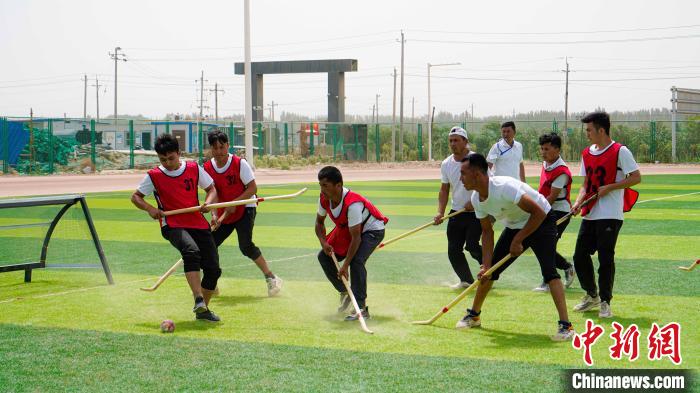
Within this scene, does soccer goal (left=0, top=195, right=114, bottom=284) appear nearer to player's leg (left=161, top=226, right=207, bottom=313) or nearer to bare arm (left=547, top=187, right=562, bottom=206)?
player's leg (left=161, top=226, right=207, bottom=313)

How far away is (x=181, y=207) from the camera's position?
28.1 feet

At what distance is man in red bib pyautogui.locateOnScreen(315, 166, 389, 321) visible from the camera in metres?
8.20

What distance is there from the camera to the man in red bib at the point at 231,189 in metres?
9.66

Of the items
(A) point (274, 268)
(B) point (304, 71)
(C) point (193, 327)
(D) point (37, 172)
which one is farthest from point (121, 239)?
(B) point (304, 71)

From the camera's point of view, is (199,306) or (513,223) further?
(199,306)

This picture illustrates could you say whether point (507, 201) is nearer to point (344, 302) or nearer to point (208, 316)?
point (344, 302)

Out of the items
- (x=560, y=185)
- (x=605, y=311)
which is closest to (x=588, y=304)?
(x=605, y=311)

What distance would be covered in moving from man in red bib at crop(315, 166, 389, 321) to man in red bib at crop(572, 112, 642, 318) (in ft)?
7.04

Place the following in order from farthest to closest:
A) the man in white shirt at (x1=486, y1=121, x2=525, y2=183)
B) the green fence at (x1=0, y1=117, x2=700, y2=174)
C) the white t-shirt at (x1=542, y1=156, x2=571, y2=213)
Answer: the green fence at (x1=0, y1=117, x2=700, y2=174) → the man in white shirt at (x1=486, y1=121, x2=525, y2=183) → the white t-shirt at (x1=542, y1=156, x2=571, y2=213)

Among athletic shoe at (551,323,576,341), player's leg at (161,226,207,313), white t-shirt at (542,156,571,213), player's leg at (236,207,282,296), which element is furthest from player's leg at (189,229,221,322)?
white t-shirt at (542,156,571,213)

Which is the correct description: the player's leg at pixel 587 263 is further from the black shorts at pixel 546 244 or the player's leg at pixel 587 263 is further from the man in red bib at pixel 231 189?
the man in red bib at pixel 231 189

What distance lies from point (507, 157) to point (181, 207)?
4.94 m

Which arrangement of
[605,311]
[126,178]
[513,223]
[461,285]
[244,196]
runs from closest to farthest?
[513,223] < [605,311] < [244,196] < [461,285] < [126,178]

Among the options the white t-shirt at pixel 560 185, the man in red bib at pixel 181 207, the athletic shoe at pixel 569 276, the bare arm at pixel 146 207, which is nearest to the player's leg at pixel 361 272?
the man in red bib at pixel 181 207
